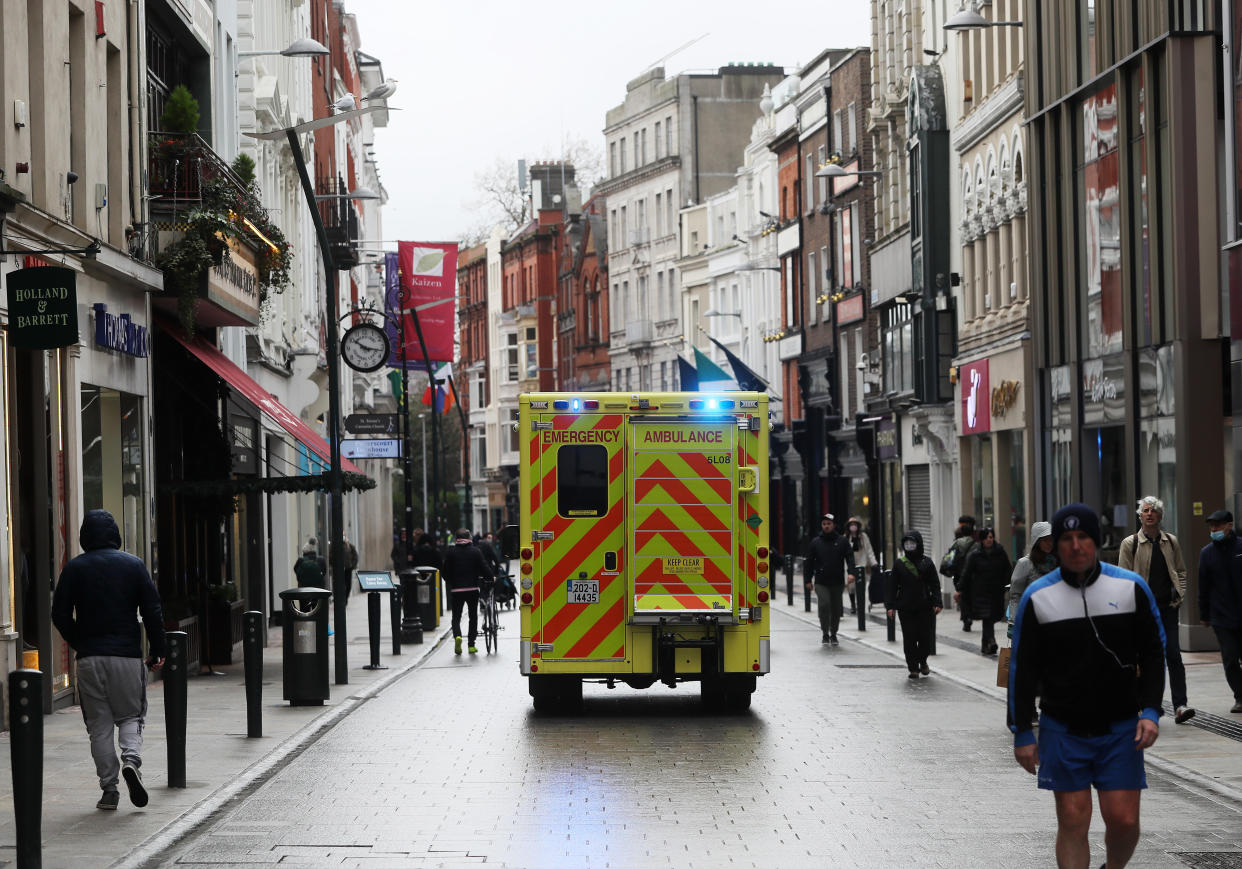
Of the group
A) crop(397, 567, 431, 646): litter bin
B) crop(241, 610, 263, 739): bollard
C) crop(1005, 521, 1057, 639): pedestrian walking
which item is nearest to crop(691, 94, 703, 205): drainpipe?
crop(397, 567, 431, 646): litter bin

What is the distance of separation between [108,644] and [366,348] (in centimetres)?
2506

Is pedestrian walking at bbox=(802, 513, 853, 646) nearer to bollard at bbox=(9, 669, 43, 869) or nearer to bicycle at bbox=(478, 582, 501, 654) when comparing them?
bicycle at bbox=(478, 582, 501, 654)

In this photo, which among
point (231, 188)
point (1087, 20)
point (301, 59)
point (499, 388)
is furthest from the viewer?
point (499, 388)

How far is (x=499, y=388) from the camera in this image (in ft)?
394

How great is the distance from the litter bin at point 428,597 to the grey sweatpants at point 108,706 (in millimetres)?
19738

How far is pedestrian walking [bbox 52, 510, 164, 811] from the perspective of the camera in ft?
41.9

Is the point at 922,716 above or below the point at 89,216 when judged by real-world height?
below

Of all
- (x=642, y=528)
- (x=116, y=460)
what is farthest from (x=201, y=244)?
(x=642, y=528)

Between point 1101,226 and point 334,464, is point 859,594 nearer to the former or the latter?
point 1101,226

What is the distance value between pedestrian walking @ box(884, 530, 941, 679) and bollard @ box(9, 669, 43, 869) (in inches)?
569

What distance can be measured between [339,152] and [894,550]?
2085 cm

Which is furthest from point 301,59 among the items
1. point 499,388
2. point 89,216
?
point 499,388

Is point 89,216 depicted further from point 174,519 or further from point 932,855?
point 932,855

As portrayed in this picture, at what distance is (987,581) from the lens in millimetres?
25172
